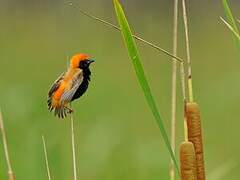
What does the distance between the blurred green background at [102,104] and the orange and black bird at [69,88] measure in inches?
2.2

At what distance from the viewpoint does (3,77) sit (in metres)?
2.62

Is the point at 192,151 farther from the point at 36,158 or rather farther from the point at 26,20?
the point at 26,20

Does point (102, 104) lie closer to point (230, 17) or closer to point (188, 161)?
point (230, 17)

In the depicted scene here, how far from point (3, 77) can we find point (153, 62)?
1599mm

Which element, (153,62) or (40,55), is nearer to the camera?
(40,55)

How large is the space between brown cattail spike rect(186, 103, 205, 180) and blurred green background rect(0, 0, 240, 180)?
177 millimetres

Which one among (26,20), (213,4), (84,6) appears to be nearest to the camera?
(26,20)

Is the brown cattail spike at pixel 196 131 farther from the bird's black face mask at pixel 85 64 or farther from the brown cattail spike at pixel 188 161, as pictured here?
the bird's black face mask at pixel 85 64

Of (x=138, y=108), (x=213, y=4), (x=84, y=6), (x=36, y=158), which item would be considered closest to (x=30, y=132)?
(x=36, y=158)

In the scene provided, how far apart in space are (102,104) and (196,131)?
5.49 ft

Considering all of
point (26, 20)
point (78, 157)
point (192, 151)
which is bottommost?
point (78, 157)

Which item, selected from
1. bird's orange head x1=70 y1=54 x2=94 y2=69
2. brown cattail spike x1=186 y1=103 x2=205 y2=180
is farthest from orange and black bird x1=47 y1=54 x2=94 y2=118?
brown cattail spike x1=186 y1=103 x2=205 y2=180

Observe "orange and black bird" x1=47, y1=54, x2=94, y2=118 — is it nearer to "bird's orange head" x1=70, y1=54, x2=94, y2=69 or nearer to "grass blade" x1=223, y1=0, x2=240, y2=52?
"bird's orange head" x1=70, y1=54, x2=94, y2=69

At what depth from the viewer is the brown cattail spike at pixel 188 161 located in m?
0.64
